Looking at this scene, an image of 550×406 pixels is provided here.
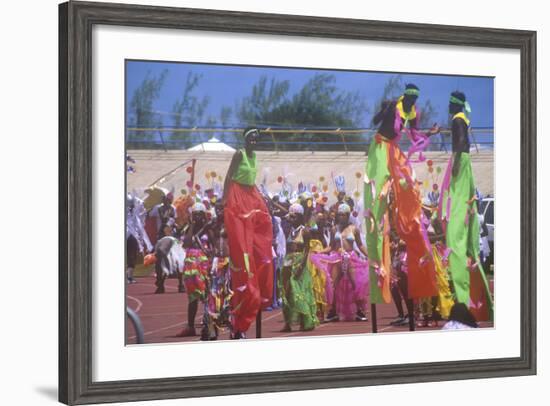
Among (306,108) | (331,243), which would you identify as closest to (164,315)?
(331,243)

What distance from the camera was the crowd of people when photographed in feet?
28.6

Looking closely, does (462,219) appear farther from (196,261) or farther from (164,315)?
(164,315)

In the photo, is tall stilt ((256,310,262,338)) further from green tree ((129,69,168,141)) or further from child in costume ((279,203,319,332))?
green tree ((129,69,168,141))

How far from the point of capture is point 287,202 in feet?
29.4

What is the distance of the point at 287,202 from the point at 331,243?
0.40m

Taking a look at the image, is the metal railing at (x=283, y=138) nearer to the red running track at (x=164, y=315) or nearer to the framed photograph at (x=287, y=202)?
the framed photograph at (x=287, y=202)

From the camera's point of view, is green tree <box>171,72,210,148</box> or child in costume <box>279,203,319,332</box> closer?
green tree <box>171,72,210,148</box>

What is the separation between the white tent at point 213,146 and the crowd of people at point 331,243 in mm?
100

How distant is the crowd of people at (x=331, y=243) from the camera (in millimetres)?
8711

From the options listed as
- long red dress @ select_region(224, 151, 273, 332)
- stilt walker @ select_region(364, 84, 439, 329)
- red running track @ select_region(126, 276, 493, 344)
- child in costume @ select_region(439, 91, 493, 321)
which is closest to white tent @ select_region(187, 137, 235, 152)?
long red dress @ select_region(224, 151, 273, 332)

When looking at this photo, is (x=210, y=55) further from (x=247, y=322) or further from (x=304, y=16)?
(x=247, y=322)

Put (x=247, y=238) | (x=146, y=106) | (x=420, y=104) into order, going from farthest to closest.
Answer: (x=420, y=104)
(x=247, y=238)
(x=146, y=106)

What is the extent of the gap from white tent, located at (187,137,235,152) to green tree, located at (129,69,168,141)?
0.95 feet

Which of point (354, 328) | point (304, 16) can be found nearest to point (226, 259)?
point (354, 328)
